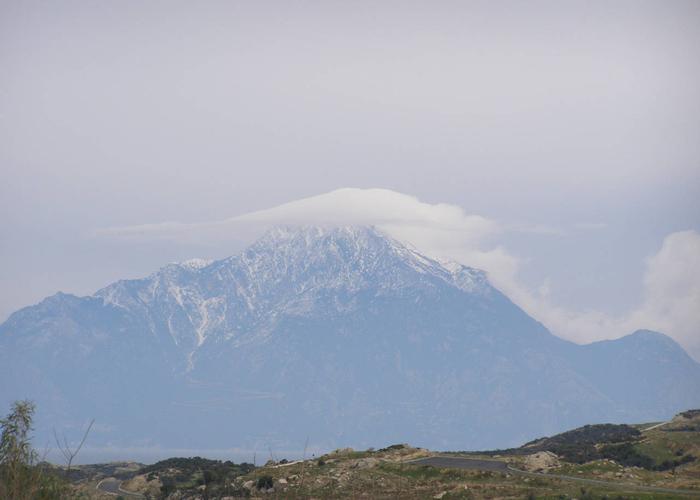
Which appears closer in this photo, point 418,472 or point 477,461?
point 418,472

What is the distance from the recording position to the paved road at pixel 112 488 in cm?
9624

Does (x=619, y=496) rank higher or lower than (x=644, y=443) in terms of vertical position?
lower

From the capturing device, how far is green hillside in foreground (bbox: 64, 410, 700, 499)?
6762 cm

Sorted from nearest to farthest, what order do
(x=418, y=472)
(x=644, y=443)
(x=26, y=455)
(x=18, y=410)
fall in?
(x=26, y=455) → (x=18, y=410) → (x=418, y=472) → (x=644, y=443)

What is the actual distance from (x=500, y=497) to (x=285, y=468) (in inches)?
1035

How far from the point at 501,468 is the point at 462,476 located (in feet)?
33.9

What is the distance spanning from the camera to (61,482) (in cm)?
4544

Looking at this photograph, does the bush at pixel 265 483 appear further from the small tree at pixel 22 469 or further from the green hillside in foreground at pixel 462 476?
the small tree at pixel 22 469

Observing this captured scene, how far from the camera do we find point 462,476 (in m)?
74.3

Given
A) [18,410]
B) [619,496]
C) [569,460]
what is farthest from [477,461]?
[18,410]

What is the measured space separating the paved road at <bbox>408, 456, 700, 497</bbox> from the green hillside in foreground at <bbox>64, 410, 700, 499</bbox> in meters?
0.10

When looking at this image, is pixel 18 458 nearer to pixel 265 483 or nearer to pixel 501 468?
pixel 265 483

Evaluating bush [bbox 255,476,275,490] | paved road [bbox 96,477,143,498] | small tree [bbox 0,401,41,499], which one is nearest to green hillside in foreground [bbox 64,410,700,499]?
bush [bbox 255,476,275,490]

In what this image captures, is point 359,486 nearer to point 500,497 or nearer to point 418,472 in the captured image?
point 418,472
